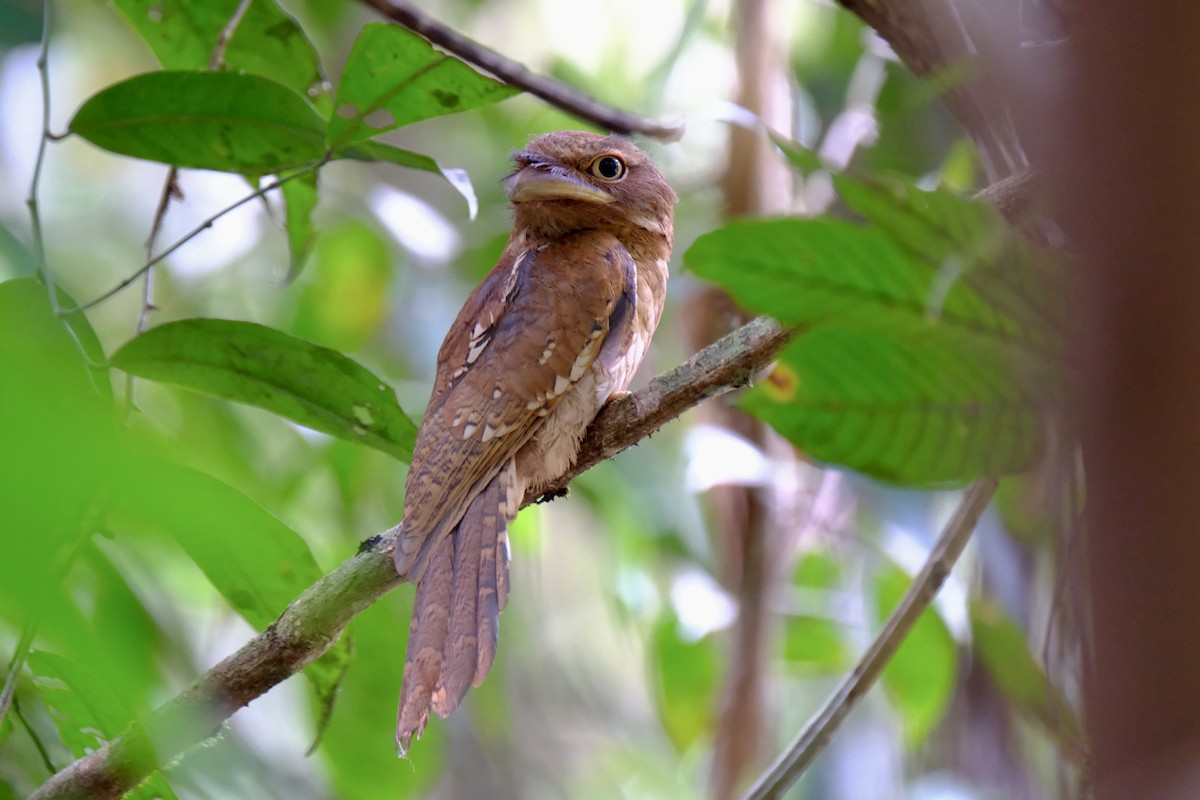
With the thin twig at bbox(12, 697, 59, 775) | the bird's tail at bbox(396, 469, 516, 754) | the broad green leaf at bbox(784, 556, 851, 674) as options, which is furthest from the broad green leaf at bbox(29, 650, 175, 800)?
the broad green leaf at bbox(784, 556, 851, 674)

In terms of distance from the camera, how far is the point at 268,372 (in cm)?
175

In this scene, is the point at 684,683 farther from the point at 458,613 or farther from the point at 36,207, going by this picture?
the point at 36,207

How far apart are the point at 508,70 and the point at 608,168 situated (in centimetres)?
67

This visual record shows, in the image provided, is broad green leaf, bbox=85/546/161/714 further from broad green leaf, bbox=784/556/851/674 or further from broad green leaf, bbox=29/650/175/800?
broad green leaf, bbox=784/556/851/674

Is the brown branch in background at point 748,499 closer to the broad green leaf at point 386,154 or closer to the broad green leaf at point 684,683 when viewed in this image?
the broad green leaf at point 684,683

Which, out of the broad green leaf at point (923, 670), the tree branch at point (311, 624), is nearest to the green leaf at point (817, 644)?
the broad green leaf at point (923, 670)

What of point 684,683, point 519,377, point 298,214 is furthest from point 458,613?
point 684,683

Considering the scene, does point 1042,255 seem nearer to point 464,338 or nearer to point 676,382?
point 676,382

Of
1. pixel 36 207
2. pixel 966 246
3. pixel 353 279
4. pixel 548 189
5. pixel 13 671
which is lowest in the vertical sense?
pixel 13 671

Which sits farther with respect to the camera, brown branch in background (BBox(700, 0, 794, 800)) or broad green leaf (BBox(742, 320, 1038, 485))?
brown branch in background (BBox(700, 0, 794, 800))

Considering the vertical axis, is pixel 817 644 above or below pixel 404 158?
below

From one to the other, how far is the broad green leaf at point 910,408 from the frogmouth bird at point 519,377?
809mm

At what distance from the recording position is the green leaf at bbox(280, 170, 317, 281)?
208 cm

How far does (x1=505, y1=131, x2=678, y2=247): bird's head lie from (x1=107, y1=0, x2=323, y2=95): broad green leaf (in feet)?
1.69
